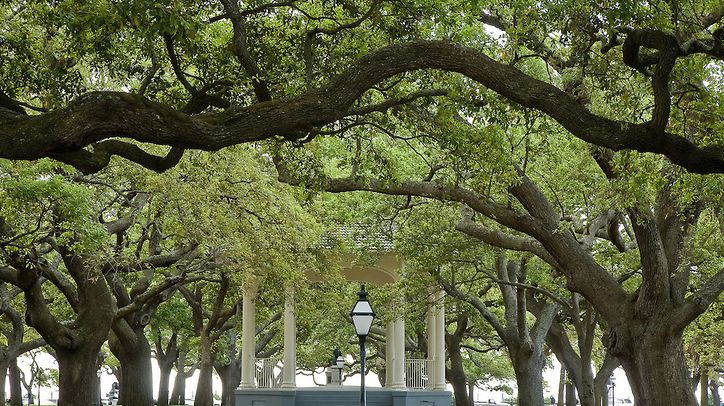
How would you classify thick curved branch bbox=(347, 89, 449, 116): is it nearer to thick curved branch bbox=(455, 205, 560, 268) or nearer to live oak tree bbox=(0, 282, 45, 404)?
thick curved branch bbox=(455, 205, 560, 268)

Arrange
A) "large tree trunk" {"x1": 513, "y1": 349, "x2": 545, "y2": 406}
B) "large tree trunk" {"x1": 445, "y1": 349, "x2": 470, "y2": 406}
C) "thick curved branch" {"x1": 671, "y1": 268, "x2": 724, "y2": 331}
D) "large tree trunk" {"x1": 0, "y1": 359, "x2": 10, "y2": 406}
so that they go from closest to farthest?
"thick curved branch" {"x1": 671, "y1": 268, "x2": 724, "y2": 331}, "large tree trunk" {"x1": 513, "y1": 349, "x2": 545, "y2": 406}, "large tree trunk" {"x1": 0, "y1": 359, "x2": 10, "y2": 406}, "large tree trunk" {"x1": 445, "y1": 349, "x2": 470, "y2": 406}

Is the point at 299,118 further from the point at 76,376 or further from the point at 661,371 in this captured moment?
the point at 76,376

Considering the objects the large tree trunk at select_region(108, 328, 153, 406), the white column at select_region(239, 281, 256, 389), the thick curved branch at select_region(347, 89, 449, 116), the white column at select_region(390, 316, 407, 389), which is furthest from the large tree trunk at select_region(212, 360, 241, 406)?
the thick curved branch at select_region(347, 89, 449, 116)

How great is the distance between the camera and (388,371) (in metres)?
26.7

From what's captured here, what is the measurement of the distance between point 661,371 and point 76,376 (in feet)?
34.2

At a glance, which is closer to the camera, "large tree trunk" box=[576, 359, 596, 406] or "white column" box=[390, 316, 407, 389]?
"large tree trunk" box=[576, 359, 596, 406]

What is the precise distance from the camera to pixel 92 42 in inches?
409

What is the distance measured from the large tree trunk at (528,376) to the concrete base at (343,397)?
227cm

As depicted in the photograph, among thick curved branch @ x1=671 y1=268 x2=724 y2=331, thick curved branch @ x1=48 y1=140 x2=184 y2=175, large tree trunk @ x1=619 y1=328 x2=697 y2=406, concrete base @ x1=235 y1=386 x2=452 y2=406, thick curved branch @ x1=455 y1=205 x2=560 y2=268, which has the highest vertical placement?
thick curved branch @ x1=455 y1=205 x2=560 y2=268

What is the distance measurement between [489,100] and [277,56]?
2.68 meters

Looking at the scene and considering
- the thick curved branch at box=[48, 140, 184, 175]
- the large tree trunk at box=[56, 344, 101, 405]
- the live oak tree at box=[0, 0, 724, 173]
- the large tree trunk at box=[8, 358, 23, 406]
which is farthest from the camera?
the large tree trunk at box=[8, 358, 23, 406]

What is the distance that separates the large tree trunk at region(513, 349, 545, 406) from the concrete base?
227 cm

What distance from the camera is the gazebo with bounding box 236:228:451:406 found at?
23.8 m

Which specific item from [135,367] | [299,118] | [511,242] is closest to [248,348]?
[135,367]
